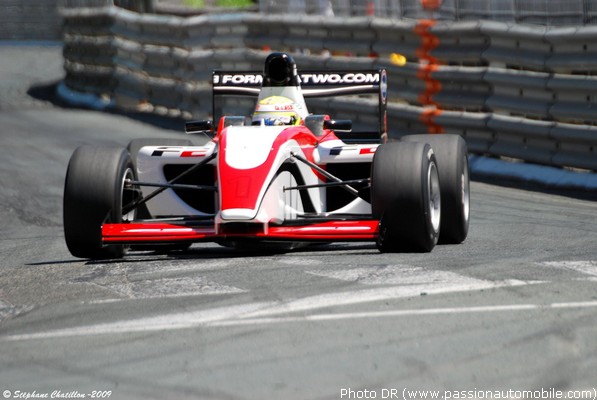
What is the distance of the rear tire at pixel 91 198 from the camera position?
8.95 metres

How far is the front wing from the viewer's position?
333 inches

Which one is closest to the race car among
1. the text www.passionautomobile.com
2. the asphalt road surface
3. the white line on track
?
the asphalt road surface

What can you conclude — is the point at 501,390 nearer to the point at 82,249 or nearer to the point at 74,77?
the point at 82,249

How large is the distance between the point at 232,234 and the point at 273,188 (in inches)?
18.6

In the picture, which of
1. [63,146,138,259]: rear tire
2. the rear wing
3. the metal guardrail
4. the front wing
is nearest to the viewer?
the front wing

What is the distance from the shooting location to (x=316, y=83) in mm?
11195

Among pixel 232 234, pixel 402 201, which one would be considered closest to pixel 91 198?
pixel 232 234

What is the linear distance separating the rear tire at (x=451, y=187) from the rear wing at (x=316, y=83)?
135 cm

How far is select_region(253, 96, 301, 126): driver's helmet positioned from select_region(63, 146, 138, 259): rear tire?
1439mm

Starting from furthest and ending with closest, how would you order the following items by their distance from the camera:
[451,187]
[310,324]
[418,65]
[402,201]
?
[418,65]
[451,187]
[402,201]
[310,324]

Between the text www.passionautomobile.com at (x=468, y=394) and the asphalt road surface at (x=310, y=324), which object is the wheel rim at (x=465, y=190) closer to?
the asphalt road surface at (x=310, y=324)

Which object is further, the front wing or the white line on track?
the front wing

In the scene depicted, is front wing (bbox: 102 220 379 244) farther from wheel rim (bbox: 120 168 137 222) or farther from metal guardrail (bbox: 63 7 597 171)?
metal guardrail (bbox: 63 7 597 171)

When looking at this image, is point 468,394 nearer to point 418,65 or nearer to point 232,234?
point 232,234
